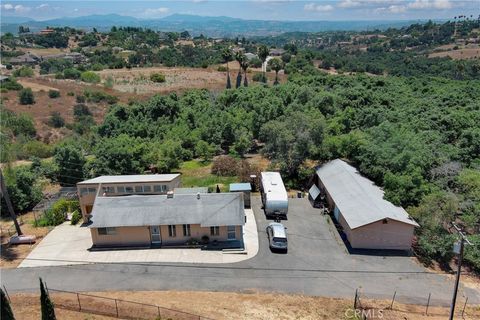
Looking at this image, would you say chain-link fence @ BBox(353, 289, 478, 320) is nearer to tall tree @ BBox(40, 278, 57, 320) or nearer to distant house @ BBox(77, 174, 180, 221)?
tall tree @ BBox(40, 278, 57, 320)

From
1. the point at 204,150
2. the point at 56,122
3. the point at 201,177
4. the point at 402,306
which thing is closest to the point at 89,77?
the point at 56,122

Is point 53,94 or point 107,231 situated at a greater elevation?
point 53,94

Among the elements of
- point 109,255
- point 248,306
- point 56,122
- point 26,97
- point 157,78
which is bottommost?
point 248,306

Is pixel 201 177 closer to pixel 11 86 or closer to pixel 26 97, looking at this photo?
pixel 26 97

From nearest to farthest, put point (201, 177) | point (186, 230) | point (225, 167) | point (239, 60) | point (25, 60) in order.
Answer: point (186, 230) → point (201, 177) → point (225, 167) → point (239, 60) → point (25, 60)

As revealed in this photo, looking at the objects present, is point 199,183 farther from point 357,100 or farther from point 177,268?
point 357,100
